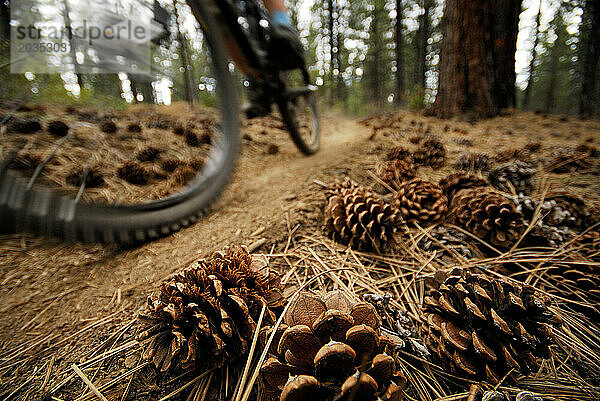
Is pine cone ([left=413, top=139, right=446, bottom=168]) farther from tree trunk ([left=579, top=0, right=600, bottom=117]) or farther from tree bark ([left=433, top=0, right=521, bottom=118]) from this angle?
tree trunk ([left=579, top=0, right=600, bottom=117])

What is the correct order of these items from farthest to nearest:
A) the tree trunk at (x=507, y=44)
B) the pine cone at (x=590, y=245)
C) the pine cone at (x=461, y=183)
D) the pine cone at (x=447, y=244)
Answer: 1. the tree trunk at (x=507, y=44)
2. the pine cone at (x=461, y=183)
3. the pine cone at (x=447, y=244)
4. the pine cone at (x=590, y=245)

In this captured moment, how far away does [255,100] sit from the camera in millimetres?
2121

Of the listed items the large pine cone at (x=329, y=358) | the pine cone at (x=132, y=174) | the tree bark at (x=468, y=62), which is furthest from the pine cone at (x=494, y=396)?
the tree bark at (x=468, y=62)

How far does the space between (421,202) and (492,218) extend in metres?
0.29

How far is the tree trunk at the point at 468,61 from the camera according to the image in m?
3.63

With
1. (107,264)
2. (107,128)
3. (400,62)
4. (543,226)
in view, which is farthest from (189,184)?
(400,62)

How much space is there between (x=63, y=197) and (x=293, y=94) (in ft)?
6.53

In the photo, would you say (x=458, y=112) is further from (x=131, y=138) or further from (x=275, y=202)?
(x=131, y=138)

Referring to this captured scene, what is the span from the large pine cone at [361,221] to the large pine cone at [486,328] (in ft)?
1.11

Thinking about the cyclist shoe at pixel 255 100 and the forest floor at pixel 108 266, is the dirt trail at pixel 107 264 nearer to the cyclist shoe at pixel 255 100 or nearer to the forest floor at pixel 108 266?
the forest floor at pixel 108 266

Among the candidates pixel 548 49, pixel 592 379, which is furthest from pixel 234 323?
pixel 548 49

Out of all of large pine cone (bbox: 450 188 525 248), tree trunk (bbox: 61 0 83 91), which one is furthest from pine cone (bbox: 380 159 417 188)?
tree trunk (bbox: 61 0 83 91)

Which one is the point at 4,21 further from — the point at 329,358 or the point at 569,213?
the point at 569,213

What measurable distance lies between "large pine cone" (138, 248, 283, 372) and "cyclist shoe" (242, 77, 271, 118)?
174 cm
